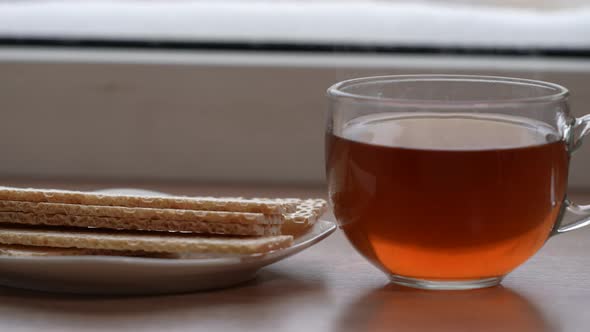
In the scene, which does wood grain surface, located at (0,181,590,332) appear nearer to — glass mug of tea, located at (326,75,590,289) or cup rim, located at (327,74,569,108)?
glass mug of tea, located at (326,75,590,289)

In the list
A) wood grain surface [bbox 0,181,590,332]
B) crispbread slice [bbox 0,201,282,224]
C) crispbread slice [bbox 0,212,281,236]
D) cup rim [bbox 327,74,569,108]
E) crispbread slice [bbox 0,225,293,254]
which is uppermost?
cup rim [bbox 327,74,569,108]

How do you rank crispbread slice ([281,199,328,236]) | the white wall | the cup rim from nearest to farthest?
1. the cup rim
2. crispbread slice ([281,199,328,236])
3. the white wall

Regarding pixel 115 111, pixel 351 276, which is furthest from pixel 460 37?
pixel 351 276

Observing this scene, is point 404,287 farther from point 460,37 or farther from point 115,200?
point 460,37

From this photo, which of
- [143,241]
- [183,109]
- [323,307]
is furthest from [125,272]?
[183,109]

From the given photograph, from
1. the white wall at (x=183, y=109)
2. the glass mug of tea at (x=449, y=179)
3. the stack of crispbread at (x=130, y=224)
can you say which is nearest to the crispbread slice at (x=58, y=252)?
the stack of crispbread at (x=130, y=224)

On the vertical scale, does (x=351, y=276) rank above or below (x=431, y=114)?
below

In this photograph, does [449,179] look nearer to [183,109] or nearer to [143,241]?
[143,241]

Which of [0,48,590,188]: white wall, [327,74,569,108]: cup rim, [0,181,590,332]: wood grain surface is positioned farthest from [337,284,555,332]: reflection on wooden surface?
[0,48,590,188]: white wall
